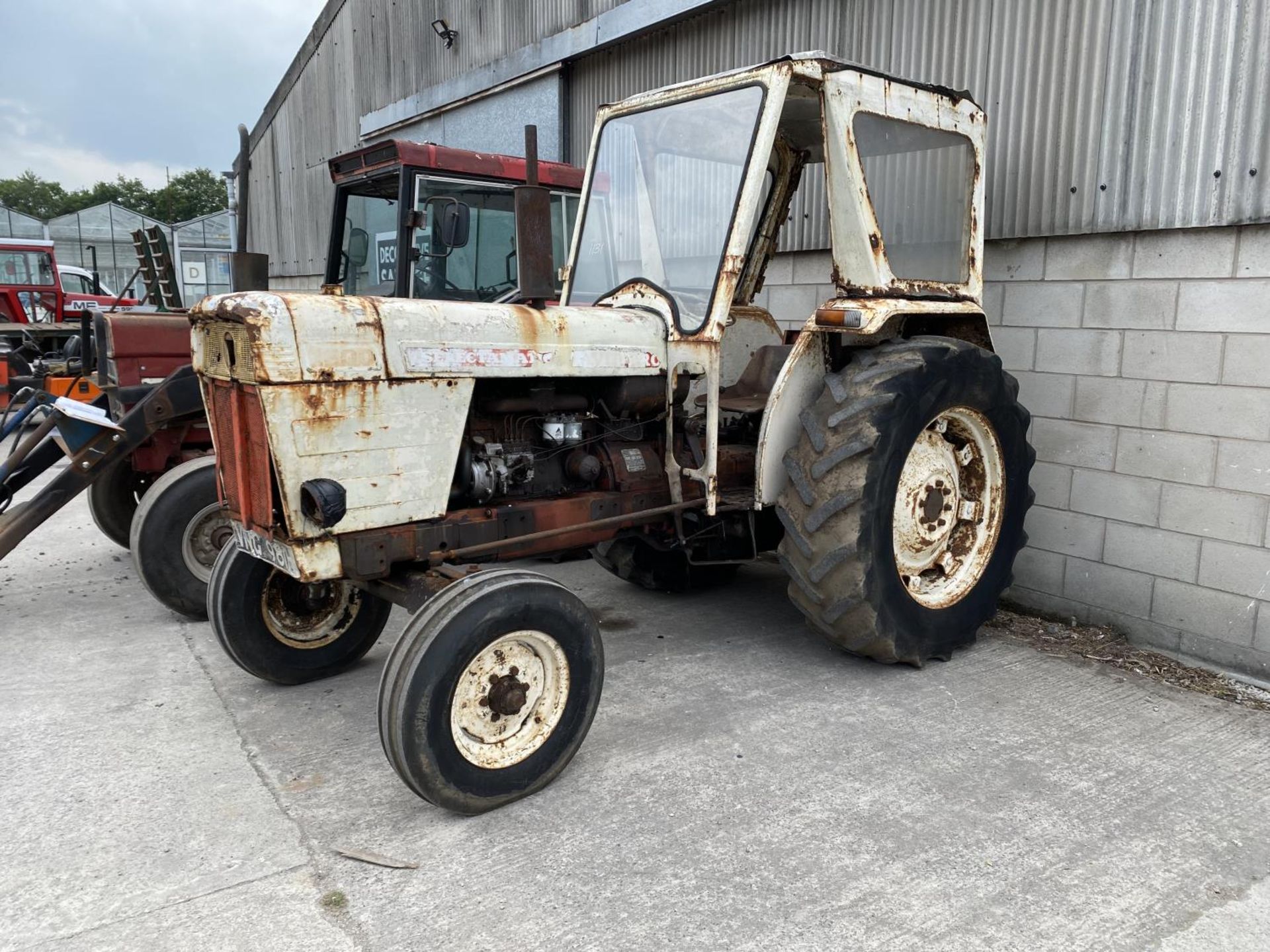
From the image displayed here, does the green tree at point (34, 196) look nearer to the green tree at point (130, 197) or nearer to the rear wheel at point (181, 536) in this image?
the green tree at point (130, 197)

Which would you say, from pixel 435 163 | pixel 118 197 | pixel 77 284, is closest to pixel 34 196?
pixel 118 197

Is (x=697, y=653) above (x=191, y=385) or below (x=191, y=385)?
below

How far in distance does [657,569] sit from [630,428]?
4.85 ft

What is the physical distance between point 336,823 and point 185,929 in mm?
558

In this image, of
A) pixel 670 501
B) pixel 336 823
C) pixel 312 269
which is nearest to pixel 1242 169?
pixel 670 501

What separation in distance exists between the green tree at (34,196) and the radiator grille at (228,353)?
77288 millimetres

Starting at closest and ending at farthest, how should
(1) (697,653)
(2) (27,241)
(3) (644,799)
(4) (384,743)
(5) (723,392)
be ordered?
1. (4) (384,743)
2. (3) (644,799)
3. (1) (697,653)
4. (5) (723,392)
5. (2) (27,241)

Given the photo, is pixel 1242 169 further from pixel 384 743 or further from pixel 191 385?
pixel 191 385

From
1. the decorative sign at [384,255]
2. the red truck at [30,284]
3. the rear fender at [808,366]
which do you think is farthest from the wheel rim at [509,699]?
the red truck at [30,284]

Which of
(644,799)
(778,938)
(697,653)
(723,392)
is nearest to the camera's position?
(778,938)

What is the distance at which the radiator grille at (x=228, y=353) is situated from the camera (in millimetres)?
2895

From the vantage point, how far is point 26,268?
14.3 m

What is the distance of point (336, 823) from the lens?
9.57ft

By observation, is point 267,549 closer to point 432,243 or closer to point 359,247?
point 432,243
